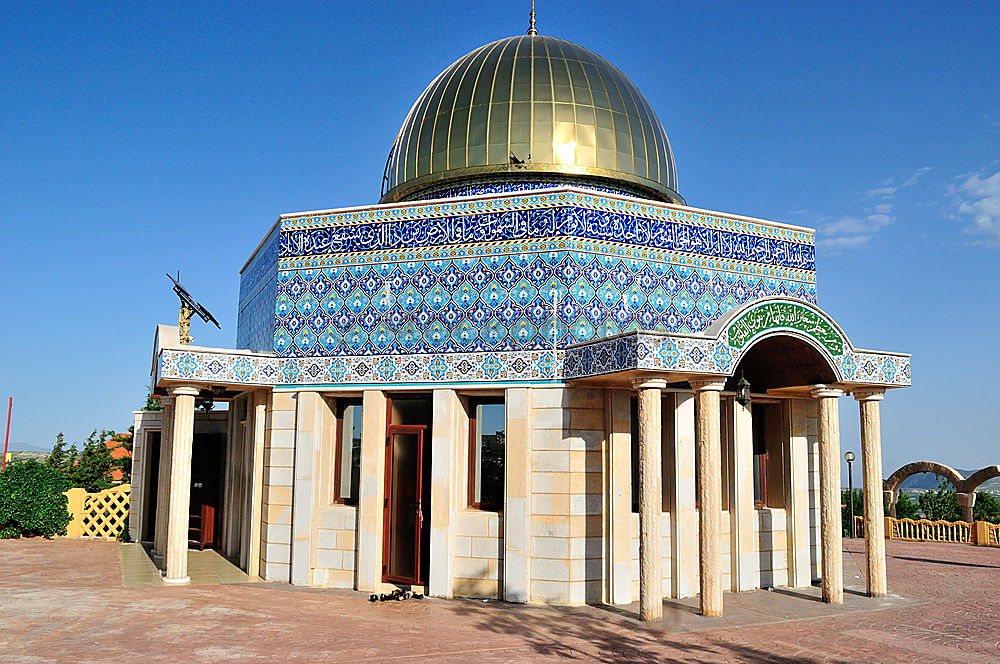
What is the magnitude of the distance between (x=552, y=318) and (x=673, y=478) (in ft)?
8.98

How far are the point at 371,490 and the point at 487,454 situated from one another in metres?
1.69

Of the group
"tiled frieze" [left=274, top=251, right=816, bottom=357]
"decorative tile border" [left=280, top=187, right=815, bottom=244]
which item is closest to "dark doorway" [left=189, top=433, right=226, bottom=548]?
"tiled frieze" [left=274, top=251, right=816, bottom=357]

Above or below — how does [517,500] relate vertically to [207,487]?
above

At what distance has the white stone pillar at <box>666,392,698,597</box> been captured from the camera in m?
Answer: 10.5

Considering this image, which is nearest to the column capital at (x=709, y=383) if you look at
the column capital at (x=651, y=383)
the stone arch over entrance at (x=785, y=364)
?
the column capital at (x=651, y=383)

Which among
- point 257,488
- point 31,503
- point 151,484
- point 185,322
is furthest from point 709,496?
point 31,503

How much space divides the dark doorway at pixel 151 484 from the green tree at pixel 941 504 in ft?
74.0

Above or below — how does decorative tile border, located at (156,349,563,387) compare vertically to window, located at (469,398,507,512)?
above

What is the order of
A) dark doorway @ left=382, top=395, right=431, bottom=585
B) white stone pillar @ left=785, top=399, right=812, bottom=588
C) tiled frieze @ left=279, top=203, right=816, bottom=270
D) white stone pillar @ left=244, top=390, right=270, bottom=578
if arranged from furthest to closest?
white stone pillar @ left=244, top=390, right=270, bottom=578, white stone pillar @ left=785, top=399, right=812, bottom=588, dark doorway @ left=382, top=395, right=431, bottom=585, tiled frieze @ left=279, top=203, right=816, bottom=270

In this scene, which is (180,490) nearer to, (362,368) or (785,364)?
(362,368)

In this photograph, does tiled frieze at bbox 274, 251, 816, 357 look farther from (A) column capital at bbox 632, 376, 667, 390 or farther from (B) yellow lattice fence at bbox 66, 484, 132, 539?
(B) yellow lattice fence at bbox 66, 484, 132, 539

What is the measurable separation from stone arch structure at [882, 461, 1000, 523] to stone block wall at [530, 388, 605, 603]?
567 inches

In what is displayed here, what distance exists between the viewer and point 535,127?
14.3 m

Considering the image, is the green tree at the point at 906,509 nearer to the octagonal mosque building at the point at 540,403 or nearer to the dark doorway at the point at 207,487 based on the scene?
the octagonal mosque building at the point at 540,403
